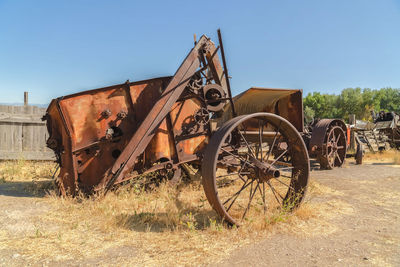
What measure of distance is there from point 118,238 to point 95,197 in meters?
1.31

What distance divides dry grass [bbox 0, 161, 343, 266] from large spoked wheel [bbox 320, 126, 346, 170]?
4.45 meters

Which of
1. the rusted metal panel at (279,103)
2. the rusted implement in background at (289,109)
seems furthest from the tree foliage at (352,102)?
the rusted metal panel at (279,103)

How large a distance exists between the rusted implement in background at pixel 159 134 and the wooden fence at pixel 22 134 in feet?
14.7

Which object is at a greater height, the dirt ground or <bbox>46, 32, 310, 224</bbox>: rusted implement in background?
<bbox>46, 32, 310, 224</bbox>: rusted implement in background

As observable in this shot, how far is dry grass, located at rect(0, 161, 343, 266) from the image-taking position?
2.65 meters

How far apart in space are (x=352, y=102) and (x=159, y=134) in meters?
37.9

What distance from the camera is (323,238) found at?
Result: 3.13 meters

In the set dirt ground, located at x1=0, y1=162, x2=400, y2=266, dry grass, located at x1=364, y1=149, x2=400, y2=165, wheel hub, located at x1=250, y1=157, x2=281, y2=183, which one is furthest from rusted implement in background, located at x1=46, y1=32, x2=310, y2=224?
dry grass, located at x1=364, y1=149, x2=400, y2=165

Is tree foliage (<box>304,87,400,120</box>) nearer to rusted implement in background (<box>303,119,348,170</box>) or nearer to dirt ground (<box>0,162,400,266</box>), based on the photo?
rusted implement in background (<box>303,119,348,170</box>)

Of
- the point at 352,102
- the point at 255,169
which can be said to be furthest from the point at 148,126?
the point at 352,102

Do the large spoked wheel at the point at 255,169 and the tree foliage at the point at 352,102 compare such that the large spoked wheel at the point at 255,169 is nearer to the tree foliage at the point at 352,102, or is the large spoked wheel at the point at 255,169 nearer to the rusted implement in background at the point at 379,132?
the rusted implement in background at the point at 379,132

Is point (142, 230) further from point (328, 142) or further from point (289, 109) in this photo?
point (328, 142)

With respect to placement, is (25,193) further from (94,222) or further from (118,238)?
(118,238)

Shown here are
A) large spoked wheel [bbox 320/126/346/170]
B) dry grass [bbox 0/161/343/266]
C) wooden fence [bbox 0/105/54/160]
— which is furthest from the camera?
large spoked wheel [bbox 320/126/346/170]
